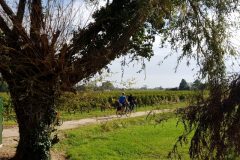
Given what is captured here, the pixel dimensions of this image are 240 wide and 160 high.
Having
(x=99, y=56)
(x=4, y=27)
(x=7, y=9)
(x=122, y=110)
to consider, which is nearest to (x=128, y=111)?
(x=122, y=110)

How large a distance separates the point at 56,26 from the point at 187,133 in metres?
7.98

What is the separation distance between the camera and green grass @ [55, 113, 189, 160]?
760 inches

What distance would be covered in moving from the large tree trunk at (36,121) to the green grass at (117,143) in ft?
4.97

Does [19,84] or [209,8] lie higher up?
[209,8]

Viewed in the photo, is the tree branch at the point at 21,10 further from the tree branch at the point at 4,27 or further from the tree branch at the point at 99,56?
the tree branch at the point at 99,56

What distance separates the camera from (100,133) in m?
Result: 26.8

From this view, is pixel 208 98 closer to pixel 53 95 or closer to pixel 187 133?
pixel 187 133

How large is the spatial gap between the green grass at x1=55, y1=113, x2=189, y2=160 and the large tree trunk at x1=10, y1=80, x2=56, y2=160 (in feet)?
4.97

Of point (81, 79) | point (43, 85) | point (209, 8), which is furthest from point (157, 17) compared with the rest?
point (43, 85)

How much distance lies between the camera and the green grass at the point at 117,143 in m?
19.3

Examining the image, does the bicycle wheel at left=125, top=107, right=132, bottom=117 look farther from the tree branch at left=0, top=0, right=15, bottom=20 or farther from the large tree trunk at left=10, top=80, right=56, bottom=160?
the tree branch at left=0, top=0, right=15, bottom=20

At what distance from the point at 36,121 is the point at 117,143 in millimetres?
5578

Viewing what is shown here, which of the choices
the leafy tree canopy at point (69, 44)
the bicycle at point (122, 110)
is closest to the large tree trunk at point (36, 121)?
the leafy tree canopy at point (69, 44)

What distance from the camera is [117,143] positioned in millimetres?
22344
